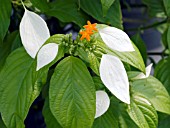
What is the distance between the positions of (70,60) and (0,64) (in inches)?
11.0

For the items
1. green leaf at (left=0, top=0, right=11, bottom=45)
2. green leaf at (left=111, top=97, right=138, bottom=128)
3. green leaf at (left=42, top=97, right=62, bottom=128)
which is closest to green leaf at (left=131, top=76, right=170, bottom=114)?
green leaf at (left=111, top=97, right=138, bottom=128)

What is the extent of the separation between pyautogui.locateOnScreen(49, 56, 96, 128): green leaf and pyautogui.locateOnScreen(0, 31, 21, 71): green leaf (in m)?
0.26

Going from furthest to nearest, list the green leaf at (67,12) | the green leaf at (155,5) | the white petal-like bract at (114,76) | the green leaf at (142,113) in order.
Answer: the green leaf at (155,5)
the green leaf at (67,12)
the green leaf at (142,113)
the white petal-like bract at (114,76)

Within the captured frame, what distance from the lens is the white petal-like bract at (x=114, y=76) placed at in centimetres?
64

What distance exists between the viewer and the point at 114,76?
0.64 metres

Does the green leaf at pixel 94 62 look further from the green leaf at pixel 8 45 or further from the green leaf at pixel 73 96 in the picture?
A: the green leaf at pixel 8 45

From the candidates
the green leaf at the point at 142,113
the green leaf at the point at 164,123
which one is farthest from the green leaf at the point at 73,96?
the green leaf at the point at 164,123

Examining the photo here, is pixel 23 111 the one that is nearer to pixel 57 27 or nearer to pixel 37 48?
pixel 37 48

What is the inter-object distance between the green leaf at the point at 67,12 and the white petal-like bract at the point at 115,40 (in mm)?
207

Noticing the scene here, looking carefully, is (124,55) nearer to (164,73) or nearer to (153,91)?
(153,91)

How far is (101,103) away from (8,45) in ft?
1.09

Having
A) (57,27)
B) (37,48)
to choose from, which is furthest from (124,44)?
(57,27)

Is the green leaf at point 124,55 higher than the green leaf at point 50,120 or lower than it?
higher

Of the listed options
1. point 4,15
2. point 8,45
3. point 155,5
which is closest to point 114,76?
point 4,15
